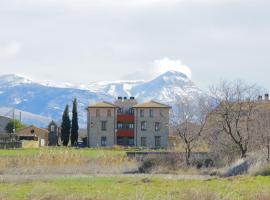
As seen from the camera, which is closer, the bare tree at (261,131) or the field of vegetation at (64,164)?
the field of vegetation at (64,164)

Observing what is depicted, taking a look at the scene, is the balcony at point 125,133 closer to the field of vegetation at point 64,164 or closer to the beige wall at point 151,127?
the beige wall at point 151,127

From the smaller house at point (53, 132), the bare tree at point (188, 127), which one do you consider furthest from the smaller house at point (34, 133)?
the bare tree at point (188, 127)

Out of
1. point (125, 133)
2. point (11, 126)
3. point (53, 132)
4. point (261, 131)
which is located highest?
point (11, 126)

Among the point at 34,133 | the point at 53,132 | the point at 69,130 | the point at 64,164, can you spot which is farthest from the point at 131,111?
the point at 64,164

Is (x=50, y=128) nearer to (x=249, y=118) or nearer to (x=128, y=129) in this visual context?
(x=128, y=129)

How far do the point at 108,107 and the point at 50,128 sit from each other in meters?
26.5

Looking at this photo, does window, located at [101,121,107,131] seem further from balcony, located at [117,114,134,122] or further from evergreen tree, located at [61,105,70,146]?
evergreen tree, located at [61,105,70,146]

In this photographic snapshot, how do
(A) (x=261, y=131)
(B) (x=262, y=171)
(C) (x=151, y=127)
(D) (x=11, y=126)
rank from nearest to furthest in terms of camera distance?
(B) (x=262, y=171)
(A) (x=261, y=131)
(C) (x=151, y=127)
(D) (x=11, y=126)

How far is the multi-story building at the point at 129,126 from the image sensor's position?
378ft

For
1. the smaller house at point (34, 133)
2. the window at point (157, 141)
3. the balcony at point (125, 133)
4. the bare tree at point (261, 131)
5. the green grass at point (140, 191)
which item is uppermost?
the smaller house at point (34, 133)

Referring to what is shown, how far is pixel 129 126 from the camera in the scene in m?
118

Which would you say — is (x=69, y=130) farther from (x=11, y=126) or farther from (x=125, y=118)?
(x=11, y=126)

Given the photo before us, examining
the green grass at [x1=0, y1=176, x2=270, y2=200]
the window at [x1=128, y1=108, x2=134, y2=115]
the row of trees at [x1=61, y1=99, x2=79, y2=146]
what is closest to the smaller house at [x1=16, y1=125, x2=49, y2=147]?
the row of trees at [x1=61, y1=99, x2=79, y2=146]

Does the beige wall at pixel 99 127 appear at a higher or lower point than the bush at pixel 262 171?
higher
